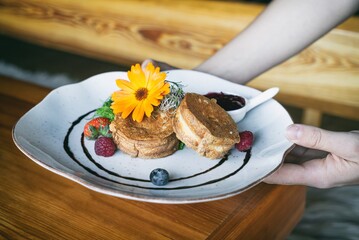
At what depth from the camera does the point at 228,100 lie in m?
1.34

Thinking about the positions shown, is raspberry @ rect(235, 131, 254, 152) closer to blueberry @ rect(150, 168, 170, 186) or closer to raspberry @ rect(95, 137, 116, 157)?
blueberry @ rect(150, 168, 170, 186)

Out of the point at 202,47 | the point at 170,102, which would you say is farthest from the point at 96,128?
the point at 202,47

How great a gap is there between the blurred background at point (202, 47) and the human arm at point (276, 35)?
1.99 feet

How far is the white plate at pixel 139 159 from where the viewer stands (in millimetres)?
1006

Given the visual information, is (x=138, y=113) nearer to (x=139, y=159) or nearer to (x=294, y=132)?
(x=139, y=159)

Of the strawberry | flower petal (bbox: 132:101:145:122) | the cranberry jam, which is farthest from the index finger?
the strawberry

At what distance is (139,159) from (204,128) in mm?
203

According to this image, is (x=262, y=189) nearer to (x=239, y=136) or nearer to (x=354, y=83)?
(x=239, y=136)

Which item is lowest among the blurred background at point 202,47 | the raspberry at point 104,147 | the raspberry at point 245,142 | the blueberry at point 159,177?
the blueberry at point 159,177

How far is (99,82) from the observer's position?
1.47 metres

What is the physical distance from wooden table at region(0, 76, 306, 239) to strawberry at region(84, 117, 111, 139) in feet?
0.49

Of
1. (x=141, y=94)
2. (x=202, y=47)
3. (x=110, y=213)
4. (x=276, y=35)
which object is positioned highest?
(x=202, y=47)

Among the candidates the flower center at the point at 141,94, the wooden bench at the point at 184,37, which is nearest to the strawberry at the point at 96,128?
the flower center at the point at 141,94

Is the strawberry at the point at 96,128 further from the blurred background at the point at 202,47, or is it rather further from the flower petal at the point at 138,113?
the blurred background at the point at 202,47
